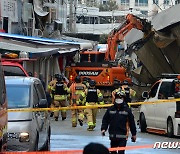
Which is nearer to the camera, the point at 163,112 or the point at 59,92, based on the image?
the point at 163,112

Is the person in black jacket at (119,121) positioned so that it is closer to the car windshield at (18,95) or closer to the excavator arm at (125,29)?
the car windshield at (18,95)

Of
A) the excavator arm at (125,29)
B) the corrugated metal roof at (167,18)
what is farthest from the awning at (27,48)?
the corrugated metal roof at (167,18)

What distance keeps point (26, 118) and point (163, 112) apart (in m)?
8.06

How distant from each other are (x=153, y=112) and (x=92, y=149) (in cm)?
1511

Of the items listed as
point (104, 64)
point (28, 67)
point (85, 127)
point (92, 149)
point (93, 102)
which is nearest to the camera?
point (92, 149)

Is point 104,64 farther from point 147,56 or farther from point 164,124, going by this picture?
point 164,124

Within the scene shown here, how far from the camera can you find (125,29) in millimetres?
34875

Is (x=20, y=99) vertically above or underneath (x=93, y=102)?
above

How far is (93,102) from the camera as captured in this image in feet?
70.4

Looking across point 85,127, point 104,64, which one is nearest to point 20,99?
point 85,127

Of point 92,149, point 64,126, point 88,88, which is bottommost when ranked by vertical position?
point 64,126

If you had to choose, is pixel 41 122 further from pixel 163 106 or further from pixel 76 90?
pixel 76 90

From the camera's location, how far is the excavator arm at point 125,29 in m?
30.8

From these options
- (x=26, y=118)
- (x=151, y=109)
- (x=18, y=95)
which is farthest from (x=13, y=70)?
(x=26, y=118)
